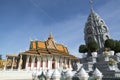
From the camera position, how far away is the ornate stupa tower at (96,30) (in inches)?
1619

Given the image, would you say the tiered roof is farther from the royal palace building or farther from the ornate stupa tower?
the ornate stupa tower

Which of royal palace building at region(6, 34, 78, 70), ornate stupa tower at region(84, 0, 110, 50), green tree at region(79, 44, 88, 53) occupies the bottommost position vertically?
royal palace building at region(6, 34, 78, 70)

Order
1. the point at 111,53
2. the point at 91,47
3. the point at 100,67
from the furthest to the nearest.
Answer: the point at 91,47 → the point at 111,53 → the point at 100,67

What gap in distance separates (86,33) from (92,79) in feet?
110

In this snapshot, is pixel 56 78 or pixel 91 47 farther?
pixel 91 47

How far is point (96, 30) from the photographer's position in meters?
42.0

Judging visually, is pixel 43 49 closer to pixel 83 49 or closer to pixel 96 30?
pixel 83 49

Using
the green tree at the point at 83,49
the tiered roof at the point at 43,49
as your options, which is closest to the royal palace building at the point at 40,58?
the tiered roof at the point at 43,49

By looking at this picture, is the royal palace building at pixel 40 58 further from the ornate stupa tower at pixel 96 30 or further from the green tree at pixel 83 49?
the ornate stupa tower at pixel 96 30

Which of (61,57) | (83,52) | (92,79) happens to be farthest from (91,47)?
(92,79)

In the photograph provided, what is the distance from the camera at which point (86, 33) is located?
43375 millimetres

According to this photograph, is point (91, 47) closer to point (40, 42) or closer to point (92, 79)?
point (40, 42)

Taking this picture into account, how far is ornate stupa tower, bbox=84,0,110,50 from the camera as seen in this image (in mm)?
41125

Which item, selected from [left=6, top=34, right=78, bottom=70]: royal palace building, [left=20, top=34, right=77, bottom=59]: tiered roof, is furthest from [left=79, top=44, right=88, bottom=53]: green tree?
[left=20, top=34, right=77, bottom=59]: tiered roof
